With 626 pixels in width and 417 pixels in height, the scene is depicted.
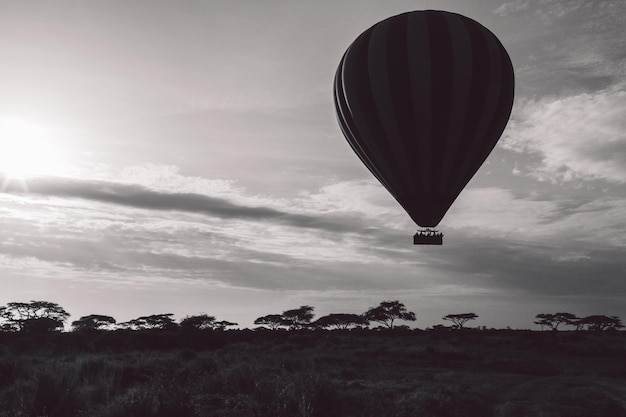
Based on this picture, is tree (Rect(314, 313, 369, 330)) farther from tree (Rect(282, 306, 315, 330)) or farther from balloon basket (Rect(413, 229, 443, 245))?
balloon basket (Rect(413, 229, 443, 245))

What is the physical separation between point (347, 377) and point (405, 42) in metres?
13.8

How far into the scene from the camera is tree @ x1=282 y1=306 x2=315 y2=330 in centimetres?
10419

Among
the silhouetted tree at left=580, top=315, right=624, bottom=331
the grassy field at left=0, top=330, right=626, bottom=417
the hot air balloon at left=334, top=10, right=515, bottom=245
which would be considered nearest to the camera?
the grassy field at left=0, top=330, right=626, bottom=417

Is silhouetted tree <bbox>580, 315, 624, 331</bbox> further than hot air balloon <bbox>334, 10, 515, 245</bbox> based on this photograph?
Yes

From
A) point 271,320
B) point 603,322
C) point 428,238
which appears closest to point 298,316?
point 271,320

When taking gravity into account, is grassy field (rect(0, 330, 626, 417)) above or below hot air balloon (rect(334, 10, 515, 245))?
below

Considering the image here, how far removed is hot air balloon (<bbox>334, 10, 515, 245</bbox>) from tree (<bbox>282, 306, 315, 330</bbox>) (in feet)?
278

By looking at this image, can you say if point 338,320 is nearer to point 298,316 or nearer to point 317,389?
point 298,316

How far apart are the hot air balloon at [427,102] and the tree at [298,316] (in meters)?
84.7

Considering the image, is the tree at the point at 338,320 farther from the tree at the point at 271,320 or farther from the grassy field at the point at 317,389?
the grassy field at the point at 317,389

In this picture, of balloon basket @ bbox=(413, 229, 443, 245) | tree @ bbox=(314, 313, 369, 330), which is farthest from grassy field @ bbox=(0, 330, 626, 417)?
tree @ bbox=(314, 313, 369, 330)

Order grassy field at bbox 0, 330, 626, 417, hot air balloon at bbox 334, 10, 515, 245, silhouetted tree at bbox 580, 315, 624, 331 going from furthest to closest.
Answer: silhouetted tree at bbox 580, 315, 624, 331, hot air balloon at bbox 334, 10, 515, 245, grassy field at bbox 0, 330, 626, 417

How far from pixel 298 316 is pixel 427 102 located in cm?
8700

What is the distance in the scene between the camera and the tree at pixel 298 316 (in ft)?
342
